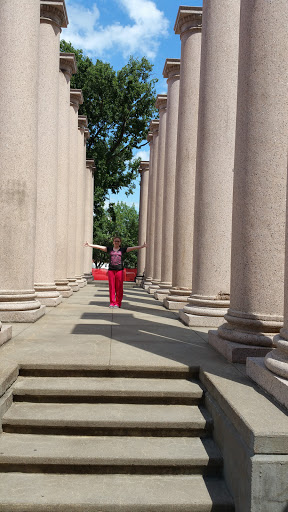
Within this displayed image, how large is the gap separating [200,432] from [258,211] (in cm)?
1545

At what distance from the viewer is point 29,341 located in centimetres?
3794

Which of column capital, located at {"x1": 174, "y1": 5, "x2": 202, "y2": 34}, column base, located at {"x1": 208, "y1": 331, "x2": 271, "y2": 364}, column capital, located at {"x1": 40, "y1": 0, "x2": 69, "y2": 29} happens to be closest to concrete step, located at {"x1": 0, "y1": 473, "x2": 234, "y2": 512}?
column base, located at {"x1": 208, "y1": 331, "x2": 271, "y2": 364}

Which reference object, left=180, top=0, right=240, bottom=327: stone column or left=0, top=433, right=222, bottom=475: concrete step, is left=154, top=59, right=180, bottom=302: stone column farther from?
left=0, top=433, right=222, bottom=475: concrete step

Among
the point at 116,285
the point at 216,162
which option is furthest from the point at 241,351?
the point at 116,285

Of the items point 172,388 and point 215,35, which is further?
point 215,35

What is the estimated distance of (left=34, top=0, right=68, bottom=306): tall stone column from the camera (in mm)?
64938

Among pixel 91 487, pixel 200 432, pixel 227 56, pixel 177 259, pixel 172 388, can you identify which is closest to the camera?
pixel 91 487

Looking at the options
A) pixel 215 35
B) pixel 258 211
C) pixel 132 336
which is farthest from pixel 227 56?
pixel 132 336

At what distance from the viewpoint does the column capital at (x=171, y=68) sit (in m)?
87.6

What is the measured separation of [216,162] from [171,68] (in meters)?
46.5

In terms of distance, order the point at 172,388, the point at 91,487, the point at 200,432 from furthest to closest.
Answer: the point at 172,388 < the point at 200,432 < the point at 91,487

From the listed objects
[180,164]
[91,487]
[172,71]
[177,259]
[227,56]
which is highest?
[172,71]

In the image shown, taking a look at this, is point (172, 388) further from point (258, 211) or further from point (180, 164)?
point (180, 164)

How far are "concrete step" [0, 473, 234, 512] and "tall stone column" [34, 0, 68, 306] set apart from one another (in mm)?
44468
